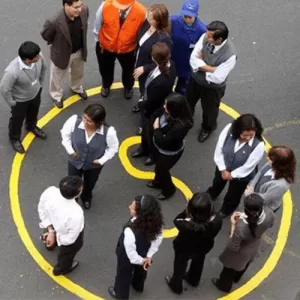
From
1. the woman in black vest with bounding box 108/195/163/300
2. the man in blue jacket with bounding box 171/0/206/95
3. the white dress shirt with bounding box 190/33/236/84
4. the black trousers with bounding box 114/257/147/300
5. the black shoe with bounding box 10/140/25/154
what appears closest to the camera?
the woman in black vest with bounding box 108/195/163/300

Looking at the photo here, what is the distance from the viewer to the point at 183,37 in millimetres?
8164

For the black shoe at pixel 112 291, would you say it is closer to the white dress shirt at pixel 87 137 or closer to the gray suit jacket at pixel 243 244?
the gray suit jacket at pixel 243 244

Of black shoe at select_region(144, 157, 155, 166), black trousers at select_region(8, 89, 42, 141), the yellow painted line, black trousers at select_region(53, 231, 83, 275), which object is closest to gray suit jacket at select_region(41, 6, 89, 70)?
black trousers at select_region(8, 89, 42, 141)

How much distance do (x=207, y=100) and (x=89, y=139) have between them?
2048 millimetres

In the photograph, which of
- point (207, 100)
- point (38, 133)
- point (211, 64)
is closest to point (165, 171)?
point (207, 100)

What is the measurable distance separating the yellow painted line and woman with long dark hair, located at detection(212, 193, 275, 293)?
0.51 metres

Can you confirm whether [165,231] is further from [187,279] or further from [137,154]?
[137,154]

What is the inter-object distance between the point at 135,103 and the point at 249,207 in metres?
3.67

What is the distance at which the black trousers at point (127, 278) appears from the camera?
21.2 feet

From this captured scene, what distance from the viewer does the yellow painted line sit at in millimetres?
7273

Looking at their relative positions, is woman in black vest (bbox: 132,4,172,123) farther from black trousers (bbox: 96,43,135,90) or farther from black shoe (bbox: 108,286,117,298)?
black shoe (bbox: 108,286,117,298)

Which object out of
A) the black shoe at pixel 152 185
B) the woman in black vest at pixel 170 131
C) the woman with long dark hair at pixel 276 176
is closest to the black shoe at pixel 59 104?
the black shoe at pixel 152 185

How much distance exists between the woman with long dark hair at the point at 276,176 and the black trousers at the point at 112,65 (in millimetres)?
2787

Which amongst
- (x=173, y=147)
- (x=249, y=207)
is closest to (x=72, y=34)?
(x=173, y=147)
